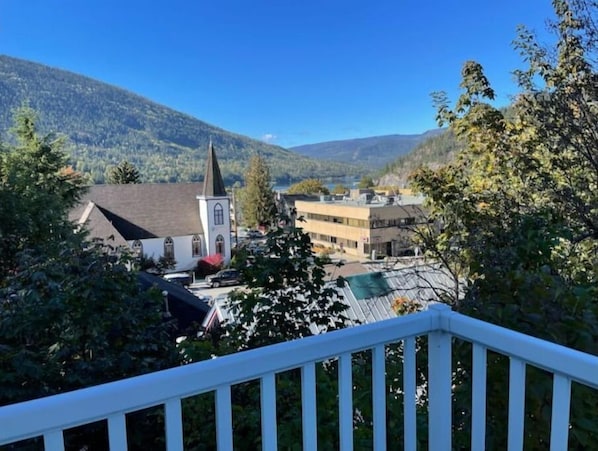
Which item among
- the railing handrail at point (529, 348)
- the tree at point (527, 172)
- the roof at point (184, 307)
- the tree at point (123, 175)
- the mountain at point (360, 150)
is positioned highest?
the mountain at point (360, 150)

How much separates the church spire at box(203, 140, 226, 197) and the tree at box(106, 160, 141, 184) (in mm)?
8273

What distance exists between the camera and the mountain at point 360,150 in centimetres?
8306

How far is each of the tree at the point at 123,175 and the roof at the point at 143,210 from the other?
5226 millimetres

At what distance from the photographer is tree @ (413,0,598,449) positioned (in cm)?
246

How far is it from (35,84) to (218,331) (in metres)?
92.7

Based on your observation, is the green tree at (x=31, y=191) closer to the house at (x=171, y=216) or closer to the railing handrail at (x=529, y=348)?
the railing handrail at (x=529, y=348)

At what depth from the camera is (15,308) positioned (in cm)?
243

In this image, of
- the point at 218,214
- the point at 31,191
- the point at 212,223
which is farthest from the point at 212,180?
the point at 31,191

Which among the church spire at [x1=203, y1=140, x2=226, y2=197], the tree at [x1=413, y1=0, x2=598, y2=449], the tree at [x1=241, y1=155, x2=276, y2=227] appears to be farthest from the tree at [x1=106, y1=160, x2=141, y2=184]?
the tree at [x1=413, y1=0, x2=598, y2=449]

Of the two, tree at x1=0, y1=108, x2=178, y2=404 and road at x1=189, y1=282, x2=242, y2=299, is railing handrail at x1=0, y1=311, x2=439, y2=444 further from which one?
road at x1=189, y1=282, x2=242, y2=299

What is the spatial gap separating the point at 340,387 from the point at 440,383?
0.40m

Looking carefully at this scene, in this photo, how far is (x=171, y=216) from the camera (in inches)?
1000

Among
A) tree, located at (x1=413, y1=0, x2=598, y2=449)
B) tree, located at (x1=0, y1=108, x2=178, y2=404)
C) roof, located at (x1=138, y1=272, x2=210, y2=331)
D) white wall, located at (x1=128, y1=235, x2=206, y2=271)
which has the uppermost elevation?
tree, located at (x1=413, y1=0, x2=598, y2=449)

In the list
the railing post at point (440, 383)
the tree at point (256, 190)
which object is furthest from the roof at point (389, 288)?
the tree at point (256, 190)
